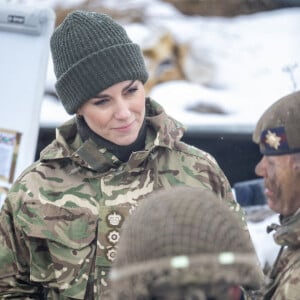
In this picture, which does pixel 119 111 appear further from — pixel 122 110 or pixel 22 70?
pixel 22 70

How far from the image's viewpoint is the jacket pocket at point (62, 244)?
2.76 metres

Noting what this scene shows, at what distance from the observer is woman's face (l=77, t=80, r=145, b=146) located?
2713mm

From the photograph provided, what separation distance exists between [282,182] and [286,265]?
0.28 metres

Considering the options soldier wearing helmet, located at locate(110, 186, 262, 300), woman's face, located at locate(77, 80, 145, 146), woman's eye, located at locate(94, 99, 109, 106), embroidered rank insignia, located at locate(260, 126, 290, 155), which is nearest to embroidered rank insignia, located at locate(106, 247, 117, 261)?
woman's face, located at locate(77, 80, 145, 146)

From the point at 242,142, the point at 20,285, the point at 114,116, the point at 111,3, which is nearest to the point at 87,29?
the point at 114,116

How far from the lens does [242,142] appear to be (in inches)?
202

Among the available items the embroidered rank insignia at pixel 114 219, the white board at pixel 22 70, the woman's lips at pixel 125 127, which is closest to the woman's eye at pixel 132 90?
the woman's lips at pixel 125 127

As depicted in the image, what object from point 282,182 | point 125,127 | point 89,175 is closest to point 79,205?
point 89,175

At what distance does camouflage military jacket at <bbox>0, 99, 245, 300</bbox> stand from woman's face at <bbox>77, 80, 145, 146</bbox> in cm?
7

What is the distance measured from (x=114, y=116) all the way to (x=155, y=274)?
4.11ft

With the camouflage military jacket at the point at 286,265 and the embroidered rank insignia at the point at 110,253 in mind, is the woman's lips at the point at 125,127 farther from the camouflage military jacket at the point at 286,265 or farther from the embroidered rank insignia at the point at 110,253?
the camouflage military jacket at the point at 286,265

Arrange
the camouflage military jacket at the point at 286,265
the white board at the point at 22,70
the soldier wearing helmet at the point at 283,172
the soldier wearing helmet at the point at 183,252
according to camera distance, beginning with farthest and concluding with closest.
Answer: the white board at the point at 22,70 → the soldier wearing helmet at the point at 283,172 → the camouflage military jacket at the point at 286,265 → the soldier wearing helmet at the point at 183,252

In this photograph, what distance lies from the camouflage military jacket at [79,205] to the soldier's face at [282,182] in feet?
0.55

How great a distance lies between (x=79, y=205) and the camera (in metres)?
2.81
